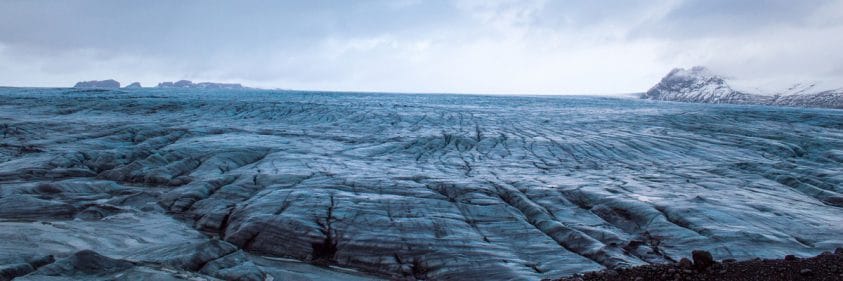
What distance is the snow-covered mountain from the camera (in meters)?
105

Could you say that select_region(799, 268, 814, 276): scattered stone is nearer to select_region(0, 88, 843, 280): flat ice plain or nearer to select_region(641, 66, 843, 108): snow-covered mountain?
select_region(0, 88, 843, 280): flat ice plain

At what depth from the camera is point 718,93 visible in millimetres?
135125

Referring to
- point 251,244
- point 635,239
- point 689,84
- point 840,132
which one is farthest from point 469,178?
point 689,84

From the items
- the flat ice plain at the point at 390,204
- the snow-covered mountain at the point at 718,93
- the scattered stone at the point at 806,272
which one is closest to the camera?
the scattered stone at the point at 806,272

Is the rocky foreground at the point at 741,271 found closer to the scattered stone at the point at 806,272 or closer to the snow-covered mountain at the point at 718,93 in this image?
the scattered stone at the point at 806,272

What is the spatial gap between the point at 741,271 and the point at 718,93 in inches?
5803

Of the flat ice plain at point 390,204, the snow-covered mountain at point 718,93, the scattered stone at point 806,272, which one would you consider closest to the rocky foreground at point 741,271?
the scattered stone at point 806,272

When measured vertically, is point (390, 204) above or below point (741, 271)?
below

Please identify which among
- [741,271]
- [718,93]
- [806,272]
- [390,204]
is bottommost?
[718,93]

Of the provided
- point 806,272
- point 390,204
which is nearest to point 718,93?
point 390,204

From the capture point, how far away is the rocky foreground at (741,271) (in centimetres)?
701

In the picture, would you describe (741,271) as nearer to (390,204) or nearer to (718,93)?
(390,204)

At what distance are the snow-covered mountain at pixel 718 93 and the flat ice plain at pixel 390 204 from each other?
95.2 meters

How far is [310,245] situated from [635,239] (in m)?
7.27
